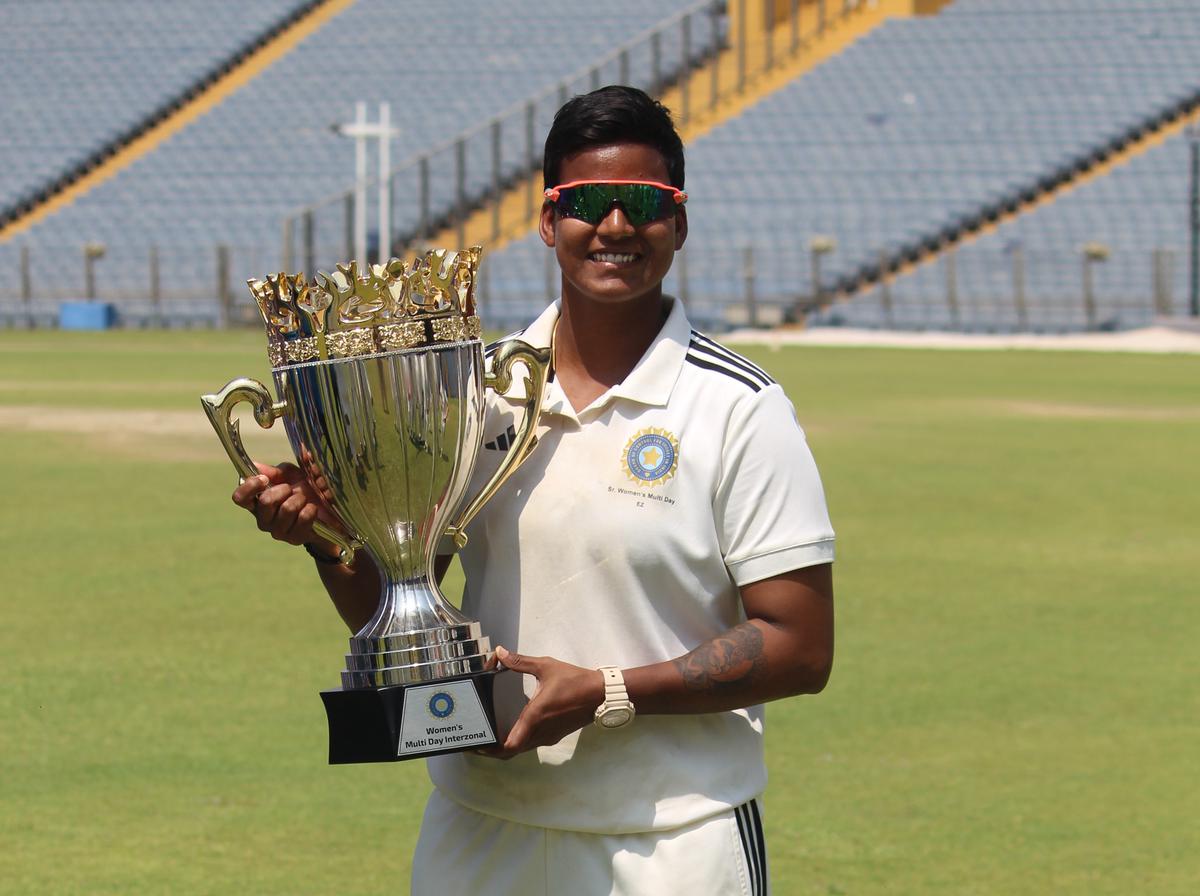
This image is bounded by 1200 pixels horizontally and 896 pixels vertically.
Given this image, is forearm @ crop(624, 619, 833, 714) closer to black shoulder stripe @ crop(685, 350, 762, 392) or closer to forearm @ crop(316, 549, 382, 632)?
black shoulder stripe @ crop(685, 350, 762, 392)

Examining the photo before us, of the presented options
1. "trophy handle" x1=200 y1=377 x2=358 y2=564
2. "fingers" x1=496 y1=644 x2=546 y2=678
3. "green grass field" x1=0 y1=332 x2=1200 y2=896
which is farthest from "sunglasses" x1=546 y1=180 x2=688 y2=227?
"green grass field" x1=0 y1=332 x2=1200 y2=896

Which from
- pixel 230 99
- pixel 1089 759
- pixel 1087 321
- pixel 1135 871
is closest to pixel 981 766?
pixel 1089 759

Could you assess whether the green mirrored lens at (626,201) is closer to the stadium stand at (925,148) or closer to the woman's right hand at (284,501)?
the woman's right hand at (284,501)

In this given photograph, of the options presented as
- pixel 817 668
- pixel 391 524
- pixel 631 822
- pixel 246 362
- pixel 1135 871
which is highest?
pixel 246 362

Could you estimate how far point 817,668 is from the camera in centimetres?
271

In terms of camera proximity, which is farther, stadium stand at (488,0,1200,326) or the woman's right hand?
stadium stand at (488,0,1200,326)

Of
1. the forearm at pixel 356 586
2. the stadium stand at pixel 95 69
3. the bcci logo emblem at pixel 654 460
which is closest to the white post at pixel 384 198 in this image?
the stadium stand at pixel 95 69

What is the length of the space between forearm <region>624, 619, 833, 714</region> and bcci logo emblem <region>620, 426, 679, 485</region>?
0.76 feet

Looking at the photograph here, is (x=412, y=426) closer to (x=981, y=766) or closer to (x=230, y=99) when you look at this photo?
(x=981, y=766)

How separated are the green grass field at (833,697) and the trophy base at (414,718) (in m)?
2.70

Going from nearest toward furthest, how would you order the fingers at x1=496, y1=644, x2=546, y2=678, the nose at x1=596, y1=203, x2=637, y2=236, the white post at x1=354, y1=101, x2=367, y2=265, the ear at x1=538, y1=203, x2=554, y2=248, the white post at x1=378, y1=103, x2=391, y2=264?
the fingers at x1=496, y1=644, x2=546, y2=678, the nose at x1=596, y1=203, x2=637, y2=236, the ear at x1=538, y1=203, x2=554, y2=248, the white post at x1=378, y1=103, x2=391, y2=264, the white post at x1=354, y1=101, x2=367, y2=265

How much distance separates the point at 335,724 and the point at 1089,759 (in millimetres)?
4341

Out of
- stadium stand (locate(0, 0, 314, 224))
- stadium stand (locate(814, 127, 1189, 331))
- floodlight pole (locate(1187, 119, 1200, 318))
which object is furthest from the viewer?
stadium stand (locate(0, 0, 314, 224))

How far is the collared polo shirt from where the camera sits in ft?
8.70
